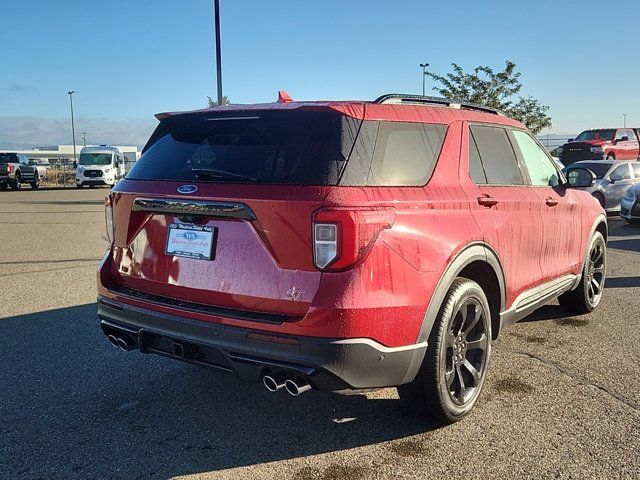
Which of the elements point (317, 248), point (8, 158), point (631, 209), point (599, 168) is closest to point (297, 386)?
point (317, 248)

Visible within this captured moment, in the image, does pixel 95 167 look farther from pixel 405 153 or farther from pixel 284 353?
pixel 284 353

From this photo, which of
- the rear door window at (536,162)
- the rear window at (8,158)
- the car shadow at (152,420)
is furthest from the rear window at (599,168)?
the rear window at (8,158)

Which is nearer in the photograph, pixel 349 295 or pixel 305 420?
pixel 349 295

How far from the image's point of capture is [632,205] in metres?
13.0

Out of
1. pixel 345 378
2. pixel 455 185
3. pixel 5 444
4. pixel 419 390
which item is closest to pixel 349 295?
pixel 345 378

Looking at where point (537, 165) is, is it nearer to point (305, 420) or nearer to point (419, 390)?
point (419, 390)

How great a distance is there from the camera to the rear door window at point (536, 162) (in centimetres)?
449

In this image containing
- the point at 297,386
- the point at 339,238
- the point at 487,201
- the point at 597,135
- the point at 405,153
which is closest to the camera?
the point at 339,238

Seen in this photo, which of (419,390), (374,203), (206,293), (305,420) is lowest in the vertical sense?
(305,420)

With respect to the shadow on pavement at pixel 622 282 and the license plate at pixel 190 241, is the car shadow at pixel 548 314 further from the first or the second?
the license plate at pixel 190 241

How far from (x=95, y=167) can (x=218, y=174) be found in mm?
30886

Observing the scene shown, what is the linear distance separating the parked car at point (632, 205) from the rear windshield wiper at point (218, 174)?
1240 cm

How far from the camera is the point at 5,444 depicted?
10.4ft

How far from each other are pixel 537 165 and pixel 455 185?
1.64m
